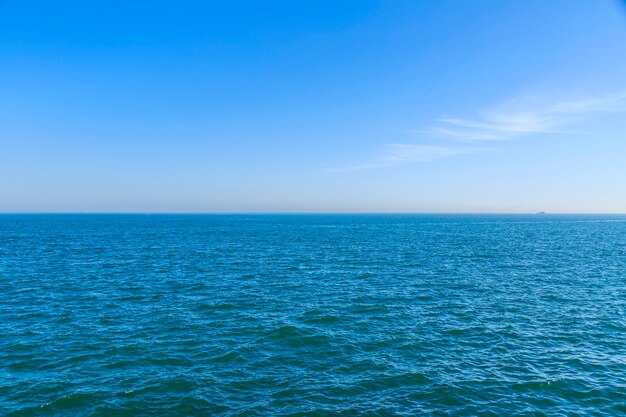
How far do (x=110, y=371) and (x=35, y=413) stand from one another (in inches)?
205

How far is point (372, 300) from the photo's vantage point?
4450 cm

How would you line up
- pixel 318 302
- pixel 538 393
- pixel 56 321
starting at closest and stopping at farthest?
pixel 538 393
pixel 56 321
pixel 318 302

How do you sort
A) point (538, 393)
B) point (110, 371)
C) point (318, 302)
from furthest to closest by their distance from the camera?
point (318, 302) → point (110, 371) → point (538, 393)

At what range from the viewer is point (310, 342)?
1242 inches

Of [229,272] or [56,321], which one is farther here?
[229,272]

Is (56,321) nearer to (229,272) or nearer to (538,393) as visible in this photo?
(229,272)

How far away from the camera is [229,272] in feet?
205

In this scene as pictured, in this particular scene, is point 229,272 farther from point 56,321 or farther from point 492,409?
point 492,409

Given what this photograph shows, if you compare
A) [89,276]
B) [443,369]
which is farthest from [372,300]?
[89,276]

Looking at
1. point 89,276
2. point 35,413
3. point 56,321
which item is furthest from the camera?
point 89,276

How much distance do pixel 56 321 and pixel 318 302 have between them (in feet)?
89.1

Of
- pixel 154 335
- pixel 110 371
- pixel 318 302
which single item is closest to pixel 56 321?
pixel 154 335

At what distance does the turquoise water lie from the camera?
74.3 feet

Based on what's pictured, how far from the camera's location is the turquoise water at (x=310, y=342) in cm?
2264
